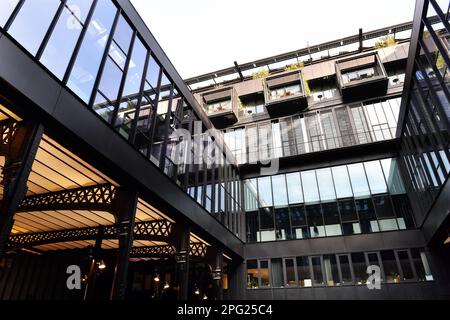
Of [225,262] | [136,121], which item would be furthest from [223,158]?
[136,121]

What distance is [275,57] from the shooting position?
26750 mm

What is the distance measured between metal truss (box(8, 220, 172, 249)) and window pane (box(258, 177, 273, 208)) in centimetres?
932

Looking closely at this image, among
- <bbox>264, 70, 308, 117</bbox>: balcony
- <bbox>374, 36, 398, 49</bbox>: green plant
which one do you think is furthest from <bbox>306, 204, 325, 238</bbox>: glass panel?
<bbox>374, 36, 398, 49</bbox>: green plant

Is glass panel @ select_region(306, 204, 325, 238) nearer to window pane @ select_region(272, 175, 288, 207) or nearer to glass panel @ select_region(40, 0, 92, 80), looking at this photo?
window pane @ select_region(272, 175, 288, 207)

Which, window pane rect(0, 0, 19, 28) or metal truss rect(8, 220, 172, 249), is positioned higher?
window pane rect(0, 0, 19, 28)

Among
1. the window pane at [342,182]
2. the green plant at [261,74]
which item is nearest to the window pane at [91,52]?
the window pane at [342,182]

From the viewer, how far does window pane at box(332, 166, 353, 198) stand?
64.8 feet

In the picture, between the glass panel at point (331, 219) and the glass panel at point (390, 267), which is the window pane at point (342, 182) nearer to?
the glass panel at point (331, 219)

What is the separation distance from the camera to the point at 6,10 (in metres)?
6.06

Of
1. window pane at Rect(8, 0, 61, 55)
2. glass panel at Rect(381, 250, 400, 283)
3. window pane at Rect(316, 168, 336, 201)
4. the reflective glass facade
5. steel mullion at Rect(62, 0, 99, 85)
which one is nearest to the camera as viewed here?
window pane at Rect(8, 0, 61, 55)

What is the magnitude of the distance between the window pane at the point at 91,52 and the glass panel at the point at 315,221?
51.5 feet

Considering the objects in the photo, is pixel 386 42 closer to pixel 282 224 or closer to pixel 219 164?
pixel 282 224
